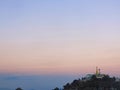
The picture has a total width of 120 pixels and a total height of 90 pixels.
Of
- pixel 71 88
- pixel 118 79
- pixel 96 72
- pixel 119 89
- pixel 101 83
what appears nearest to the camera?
pixel 119 89

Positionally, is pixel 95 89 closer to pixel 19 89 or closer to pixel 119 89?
pixel 119 89

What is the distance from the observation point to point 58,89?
401ft

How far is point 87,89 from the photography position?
96250 millimetres

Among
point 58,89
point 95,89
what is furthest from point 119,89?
point 58,89

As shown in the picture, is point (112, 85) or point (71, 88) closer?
point (112, 85)

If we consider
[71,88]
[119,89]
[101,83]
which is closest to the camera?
[119,89]

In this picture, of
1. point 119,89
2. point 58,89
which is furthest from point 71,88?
point 119,89

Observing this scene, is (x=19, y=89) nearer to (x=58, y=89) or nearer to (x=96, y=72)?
(x=58, y=89)

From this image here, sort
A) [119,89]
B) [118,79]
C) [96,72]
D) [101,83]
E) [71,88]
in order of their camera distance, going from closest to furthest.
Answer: [119,89] → [101,83] → [71,88] → [118,79] → [96,72]

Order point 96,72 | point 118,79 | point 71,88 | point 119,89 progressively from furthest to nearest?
1. point 96,72
2. point 118,79
3. point 71,88
4. point 119,89

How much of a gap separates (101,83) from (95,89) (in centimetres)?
706

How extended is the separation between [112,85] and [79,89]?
11.0 m

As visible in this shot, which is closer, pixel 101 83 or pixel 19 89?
pixel 101 83

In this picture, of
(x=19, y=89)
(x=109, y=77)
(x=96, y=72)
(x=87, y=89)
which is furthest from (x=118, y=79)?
(x=19, y=89)
